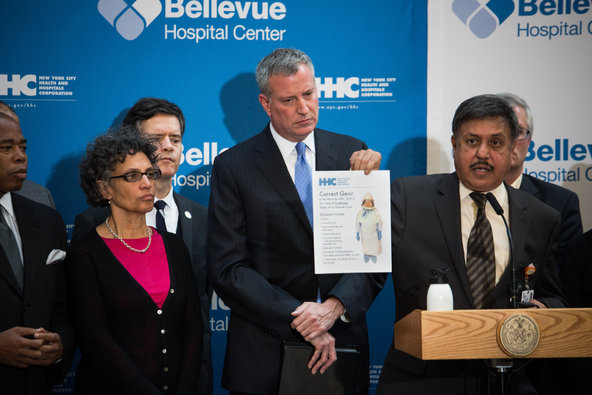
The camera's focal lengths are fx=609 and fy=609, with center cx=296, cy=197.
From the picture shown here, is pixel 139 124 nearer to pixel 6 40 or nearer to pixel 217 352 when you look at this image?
pixel 6 40

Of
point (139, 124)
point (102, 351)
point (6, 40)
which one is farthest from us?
point (6, 40)

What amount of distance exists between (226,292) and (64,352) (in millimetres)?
800

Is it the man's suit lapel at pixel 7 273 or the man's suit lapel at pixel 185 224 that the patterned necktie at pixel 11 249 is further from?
the man's suit lapel at pixel 185 224

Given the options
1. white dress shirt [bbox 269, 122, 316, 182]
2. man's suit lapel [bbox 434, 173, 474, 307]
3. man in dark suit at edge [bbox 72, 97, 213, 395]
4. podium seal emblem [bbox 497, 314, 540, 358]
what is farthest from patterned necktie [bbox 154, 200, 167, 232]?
podium seal emblem [bbox 497, 314, 540, 358]

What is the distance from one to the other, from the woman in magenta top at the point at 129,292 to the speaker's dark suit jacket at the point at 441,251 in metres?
0.97

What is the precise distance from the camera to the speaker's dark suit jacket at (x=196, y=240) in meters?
3.46

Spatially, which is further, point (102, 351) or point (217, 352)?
point (217, 352)

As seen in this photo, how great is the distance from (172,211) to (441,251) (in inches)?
67.5

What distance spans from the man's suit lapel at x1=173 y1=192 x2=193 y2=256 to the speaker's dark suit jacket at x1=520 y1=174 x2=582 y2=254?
2069mm

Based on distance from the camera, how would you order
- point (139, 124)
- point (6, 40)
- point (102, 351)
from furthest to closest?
point (6, 40)
point (139, 124)
point (102, 351)

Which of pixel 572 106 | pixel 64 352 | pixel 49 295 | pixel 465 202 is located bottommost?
pixel 64 352

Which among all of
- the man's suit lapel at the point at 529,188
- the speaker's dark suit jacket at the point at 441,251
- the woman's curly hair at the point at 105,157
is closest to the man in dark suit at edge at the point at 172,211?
the woman's curly hair at the point at 105,157

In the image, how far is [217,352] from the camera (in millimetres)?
4359

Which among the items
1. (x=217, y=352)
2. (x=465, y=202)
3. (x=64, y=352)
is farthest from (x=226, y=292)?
(x=217, y=352)
